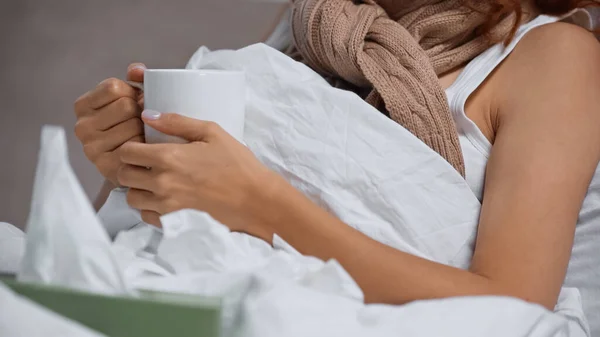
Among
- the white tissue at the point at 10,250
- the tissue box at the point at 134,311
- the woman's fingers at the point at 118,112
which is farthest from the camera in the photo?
the woman's fingers at the point at 118,112

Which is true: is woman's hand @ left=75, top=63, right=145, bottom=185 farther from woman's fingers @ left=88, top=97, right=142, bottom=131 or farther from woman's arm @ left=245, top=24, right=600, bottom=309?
woman's arm @ left=245, top=24, right=600, bottom=309

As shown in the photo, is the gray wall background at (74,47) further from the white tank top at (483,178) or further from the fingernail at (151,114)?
the fingernail at (151,114)

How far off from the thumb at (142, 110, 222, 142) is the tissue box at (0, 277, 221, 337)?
0.83ft

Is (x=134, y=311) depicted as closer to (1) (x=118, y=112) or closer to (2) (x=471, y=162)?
(1) (x=118, y=112)

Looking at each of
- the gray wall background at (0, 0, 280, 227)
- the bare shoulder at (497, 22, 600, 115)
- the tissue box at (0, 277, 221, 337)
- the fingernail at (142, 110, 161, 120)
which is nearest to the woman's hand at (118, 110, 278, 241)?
the fingernail at (142, 110, 161, 120)

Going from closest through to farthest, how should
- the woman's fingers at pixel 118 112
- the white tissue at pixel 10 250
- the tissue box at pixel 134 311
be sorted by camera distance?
1. the tissue box at pixel 134 311
2. the white tissue at pixel 10 250
3. the woman's fingers at pixel 118 112

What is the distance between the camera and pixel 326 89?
2.64ft

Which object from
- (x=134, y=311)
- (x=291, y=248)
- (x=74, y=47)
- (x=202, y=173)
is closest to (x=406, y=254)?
(x=291, y=248)

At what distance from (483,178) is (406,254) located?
8.2 inches

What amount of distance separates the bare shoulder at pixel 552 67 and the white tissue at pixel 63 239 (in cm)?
54

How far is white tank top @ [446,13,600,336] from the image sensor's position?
0.86 metres

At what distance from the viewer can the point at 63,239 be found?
1.65 ft

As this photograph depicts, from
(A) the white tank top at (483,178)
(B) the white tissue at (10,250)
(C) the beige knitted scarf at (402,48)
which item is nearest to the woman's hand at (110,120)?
(B) the white tissue at (10,250)

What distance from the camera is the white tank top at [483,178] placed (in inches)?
34.0
